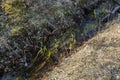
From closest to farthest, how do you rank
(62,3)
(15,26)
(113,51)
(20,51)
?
(113,51) < (20,51) < (15,26) < (62,3)

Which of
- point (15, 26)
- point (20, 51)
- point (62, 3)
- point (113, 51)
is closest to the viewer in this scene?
point (113, 51)

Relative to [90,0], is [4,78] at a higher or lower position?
lower

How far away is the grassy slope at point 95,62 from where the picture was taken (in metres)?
7.20

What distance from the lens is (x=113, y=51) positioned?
789 cm

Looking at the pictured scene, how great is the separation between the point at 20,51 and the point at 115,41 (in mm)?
2983

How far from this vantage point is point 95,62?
7.63 meters

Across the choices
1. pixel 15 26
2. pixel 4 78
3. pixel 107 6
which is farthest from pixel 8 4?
pixel 107 6

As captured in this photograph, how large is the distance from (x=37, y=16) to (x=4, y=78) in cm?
267

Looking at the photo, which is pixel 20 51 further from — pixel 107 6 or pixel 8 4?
pixel 107 6

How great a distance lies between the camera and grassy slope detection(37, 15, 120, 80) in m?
7.20

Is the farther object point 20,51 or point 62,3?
point 62,3

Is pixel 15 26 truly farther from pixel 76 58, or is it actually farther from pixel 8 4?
pixel 76 58

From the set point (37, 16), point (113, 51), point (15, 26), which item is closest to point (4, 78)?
point (15, 26)

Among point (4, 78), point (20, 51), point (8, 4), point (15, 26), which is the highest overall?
point (8, 4)
